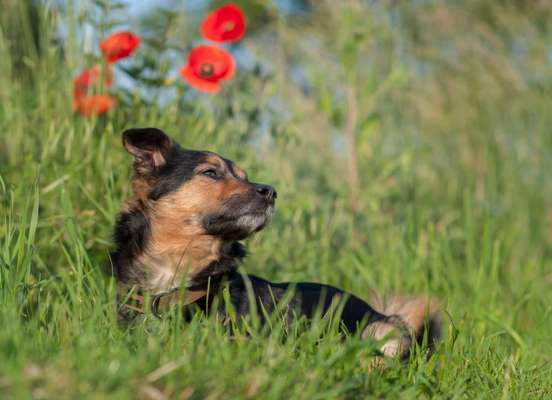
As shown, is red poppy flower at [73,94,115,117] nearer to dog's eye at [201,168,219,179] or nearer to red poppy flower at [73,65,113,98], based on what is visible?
red poppy flower at [73,65,113,98]

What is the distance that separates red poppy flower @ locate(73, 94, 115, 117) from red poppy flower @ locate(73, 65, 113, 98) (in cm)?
6

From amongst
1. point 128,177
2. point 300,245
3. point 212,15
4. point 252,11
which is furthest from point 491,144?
point 252,11

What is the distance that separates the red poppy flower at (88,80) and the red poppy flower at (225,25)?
2.23 ft

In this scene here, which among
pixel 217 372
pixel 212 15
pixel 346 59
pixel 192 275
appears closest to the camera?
pixel 217 372

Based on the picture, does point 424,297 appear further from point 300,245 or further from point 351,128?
point 351,128

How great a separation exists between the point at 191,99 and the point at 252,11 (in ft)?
23.1

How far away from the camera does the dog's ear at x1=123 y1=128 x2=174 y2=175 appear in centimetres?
407

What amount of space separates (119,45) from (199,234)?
1.35 m

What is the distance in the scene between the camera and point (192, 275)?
395 centimetres

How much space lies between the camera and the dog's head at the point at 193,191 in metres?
3.95

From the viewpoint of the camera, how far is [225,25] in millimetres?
4887

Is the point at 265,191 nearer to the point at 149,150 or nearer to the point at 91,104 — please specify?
the point at 149,150

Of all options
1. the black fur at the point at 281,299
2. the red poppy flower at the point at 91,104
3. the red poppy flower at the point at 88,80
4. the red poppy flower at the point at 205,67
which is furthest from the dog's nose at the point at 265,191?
the red poppy flower at the point at 88,80

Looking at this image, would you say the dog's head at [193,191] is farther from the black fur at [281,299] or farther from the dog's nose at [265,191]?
the black fur at [281,299]
